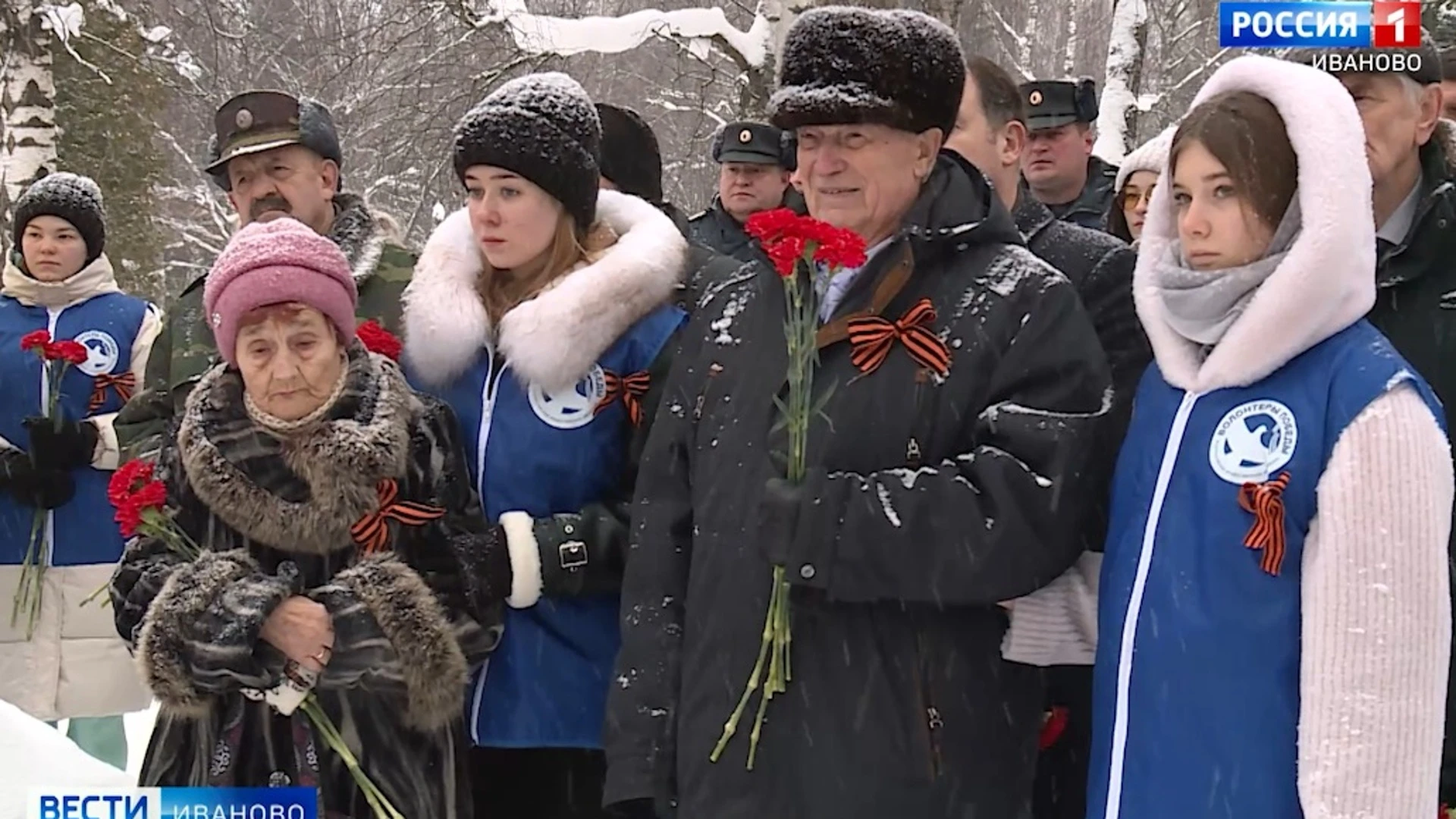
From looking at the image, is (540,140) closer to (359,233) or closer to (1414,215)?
(359,233)

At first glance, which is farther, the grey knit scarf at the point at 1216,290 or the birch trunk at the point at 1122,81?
the birch trunk at the point at 1122,81

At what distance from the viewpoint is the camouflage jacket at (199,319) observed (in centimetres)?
350

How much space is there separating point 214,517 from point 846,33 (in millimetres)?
1545

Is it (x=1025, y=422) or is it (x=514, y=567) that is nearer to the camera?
(x=1025, y=422)

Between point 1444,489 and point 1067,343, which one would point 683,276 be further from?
point 1444,489

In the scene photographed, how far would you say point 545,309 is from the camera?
2975mm

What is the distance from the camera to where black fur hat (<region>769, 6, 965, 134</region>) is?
2.48 m

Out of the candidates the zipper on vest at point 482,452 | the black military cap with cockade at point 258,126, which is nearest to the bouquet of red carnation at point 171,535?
the zipper on vest at point 482,452

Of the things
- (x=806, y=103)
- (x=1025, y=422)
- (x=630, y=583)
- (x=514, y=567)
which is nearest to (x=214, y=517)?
(x=514, y=567)

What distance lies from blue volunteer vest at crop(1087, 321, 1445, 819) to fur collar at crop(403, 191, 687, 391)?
121cm

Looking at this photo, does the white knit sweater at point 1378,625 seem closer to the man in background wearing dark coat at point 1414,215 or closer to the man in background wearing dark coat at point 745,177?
the man in background wearing dark coat at point 1414,215

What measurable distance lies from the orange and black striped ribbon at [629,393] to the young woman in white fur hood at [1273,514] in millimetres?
1090

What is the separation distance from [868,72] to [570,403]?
0.99 m

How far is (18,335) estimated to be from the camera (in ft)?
17.3
